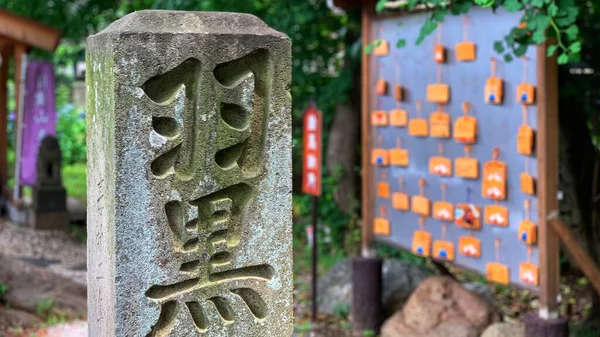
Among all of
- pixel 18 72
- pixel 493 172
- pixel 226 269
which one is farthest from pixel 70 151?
pixel 226 269

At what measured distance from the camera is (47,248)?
1041cm

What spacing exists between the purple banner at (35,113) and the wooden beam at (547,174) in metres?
7.95

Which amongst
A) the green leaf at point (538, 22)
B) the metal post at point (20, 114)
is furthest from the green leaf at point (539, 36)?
the metal post at point (20, 114)

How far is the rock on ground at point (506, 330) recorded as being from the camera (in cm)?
615

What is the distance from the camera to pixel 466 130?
6289 millimetres

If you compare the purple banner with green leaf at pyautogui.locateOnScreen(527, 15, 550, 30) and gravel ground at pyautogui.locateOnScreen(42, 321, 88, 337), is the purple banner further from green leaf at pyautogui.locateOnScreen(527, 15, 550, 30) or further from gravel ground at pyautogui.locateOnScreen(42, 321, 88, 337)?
green leaf at pyautogui.locateOnScreen(527, 15, 550, 30)

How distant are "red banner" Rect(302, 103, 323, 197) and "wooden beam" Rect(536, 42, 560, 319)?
2.63m

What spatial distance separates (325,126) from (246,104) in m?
8.46

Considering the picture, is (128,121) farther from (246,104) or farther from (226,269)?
(226,269)

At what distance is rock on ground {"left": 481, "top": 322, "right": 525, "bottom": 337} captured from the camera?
6148mm

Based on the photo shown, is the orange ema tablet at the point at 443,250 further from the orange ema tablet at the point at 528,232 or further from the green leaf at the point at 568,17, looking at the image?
the green leaf at the point at 568,17

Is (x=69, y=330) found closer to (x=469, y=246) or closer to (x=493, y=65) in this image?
(x=469, y=246)

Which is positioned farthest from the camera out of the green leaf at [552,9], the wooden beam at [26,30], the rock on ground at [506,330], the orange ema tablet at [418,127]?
the wooden beam at [26,30]

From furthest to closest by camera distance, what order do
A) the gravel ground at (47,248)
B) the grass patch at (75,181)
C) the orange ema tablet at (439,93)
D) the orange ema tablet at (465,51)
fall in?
the grass patch at (75,181), the gravel ground at (47,248), the orange ema tablet at (439,93), the orange ema tablet at (465,51)
